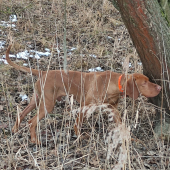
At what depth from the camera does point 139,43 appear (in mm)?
3141

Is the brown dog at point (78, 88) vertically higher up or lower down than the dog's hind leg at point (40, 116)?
higher up

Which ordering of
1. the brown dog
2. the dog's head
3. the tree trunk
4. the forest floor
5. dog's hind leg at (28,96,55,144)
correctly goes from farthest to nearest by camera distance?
the forest floor, dog's hind leg at (28,96,55,144), the brown dog, the dog's head, the tree trunk

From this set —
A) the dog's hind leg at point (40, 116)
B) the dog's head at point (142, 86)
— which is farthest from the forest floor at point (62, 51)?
the dog's head at point (142, 86)

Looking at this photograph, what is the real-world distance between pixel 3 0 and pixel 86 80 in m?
5.00

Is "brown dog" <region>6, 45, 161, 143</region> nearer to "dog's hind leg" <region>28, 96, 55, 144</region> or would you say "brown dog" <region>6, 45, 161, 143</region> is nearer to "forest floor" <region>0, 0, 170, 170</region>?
"dog's hind leg" <region>28, 96, 55, 144</region>

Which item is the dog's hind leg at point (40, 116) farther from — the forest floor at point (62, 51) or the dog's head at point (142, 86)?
the dog's head at point (142, 86)

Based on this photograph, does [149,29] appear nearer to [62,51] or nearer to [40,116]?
[40,116]

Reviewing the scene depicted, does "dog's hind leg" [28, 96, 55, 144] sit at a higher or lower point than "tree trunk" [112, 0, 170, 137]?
lower

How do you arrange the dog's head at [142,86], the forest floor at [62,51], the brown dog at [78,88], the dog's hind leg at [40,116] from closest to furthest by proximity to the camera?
the dog's head at [142,86] → the brown dog at [78,88] → the dog's hind leg at [40,116] → the forest floor at [62,51]

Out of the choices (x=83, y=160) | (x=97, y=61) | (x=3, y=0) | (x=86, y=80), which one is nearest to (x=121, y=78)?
(x=86, y=80)

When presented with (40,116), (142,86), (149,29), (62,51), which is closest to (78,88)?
(40,116)

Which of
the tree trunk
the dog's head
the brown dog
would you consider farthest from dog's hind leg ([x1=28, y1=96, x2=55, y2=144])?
the tree trunk

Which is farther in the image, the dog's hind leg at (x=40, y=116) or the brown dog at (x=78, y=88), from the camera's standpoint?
the dog's hind leg at (x=40, y=116)

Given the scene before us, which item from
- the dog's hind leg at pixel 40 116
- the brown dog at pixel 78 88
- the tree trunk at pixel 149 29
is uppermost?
the tree trunk at pixel 149 29
